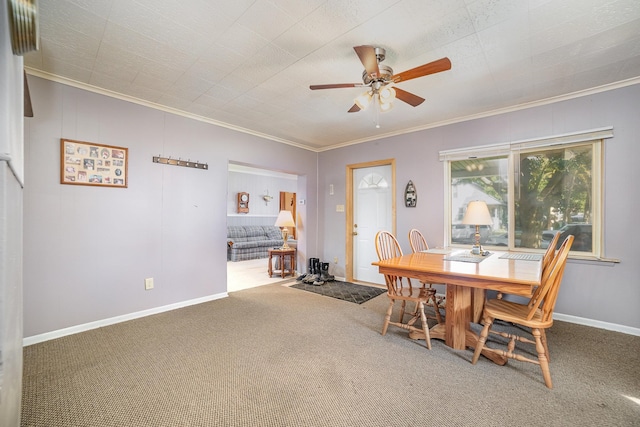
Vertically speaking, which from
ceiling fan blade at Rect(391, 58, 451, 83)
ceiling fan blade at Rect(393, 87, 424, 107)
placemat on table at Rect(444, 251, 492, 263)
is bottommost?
placemat on table at Rect(444, 251, 492, 263)

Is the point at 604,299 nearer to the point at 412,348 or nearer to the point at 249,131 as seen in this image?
the point at 412,348

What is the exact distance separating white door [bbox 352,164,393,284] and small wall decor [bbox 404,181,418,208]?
339 millimetres

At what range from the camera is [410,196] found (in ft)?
13.2

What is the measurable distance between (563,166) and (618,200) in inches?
22.9

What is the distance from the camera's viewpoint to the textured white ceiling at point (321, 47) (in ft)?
5.70

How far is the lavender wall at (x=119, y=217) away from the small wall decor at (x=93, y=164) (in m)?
0.06

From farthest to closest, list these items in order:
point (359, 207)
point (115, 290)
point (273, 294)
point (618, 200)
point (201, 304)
Result: point (359, 207), point (273, 294), point (201, 304), point (115, 290), point (618, 200)

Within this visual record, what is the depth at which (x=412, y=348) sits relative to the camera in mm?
2318

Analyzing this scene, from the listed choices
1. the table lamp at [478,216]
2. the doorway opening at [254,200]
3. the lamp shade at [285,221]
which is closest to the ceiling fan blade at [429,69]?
the table lamp at [478,216]

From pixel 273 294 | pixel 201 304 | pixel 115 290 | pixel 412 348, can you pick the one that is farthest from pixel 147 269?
pixel 412 348

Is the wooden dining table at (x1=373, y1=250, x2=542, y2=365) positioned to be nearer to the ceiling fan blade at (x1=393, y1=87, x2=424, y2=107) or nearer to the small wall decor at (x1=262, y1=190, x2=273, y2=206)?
the ceiling fan blade at (x1=393, y1=87, x2=424, y2=107)

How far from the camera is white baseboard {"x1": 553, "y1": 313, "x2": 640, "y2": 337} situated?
2.61 metres

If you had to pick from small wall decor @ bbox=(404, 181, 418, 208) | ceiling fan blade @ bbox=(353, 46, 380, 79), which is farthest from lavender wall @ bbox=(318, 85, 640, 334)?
ceiling fan blade @ bbox=(353, 46, 380, 79)

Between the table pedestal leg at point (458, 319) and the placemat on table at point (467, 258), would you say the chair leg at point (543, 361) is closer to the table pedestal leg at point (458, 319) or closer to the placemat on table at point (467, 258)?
the table pedestal leg at point (458, 319)
